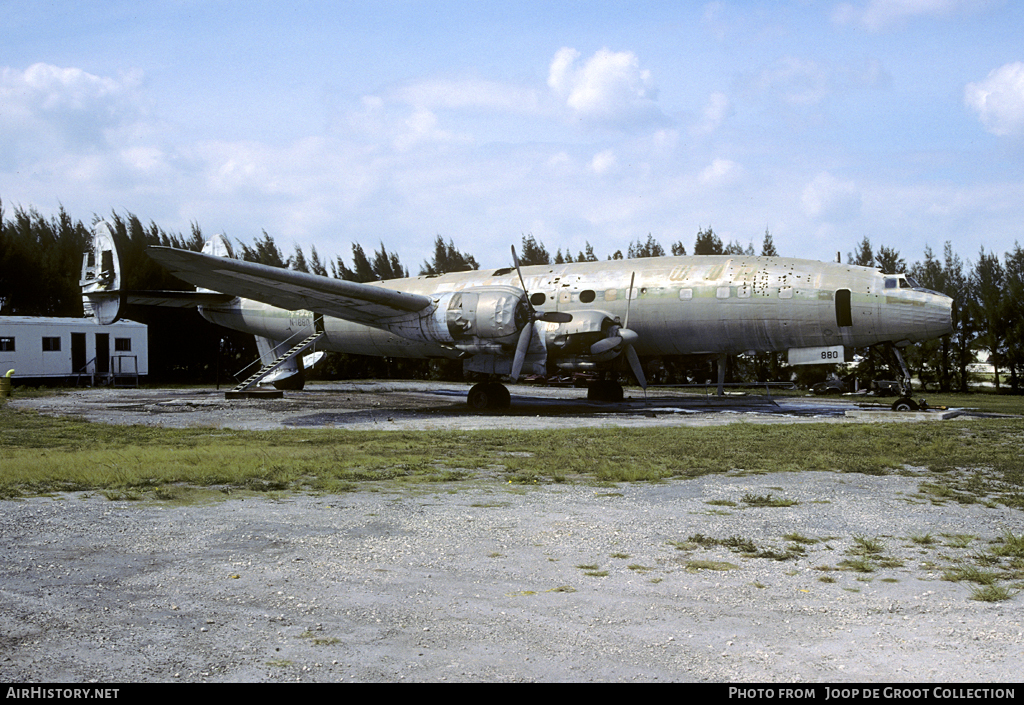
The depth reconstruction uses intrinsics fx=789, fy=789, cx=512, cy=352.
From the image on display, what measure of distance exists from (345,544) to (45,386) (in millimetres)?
32018

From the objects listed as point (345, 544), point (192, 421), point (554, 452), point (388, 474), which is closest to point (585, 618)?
point (345, 544)

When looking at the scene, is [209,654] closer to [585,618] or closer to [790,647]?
[585,618]

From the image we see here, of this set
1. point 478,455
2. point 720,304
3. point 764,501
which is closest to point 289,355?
point 720,304

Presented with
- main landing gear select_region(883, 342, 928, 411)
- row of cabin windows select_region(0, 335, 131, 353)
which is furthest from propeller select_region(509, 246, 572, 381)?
row of cabin windows select_region(0, 335, 131, 353)

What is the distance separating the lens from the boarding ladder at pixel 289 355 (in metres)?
24.0

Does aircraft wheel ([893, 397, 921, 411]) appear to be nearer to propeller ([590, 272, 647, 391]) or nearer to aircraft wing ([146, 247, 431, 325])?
propeller ([590, 272, 647, 391])

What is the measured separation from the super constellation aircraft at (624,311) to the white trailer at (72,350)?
16.7 metres

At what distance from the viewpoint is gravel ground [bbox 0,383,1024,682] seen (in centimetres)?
361

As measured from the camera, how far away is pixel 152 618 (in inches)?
164

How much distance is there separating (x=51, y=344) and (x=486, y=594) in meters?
33.4

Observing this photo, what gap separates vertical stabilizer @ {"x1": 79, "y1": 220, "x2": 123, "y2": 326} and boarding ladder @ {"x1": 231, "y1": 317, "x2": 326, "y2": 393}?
5.11 meters

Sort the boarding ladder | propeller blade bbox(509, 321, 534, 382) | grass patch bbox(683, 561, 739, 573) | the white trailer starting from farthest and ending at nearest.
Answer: the white trailer, the boarding ladder, propeller blade bbox(509, 321, 534, 382), grass patch bbox(683, 561, 739, 573)

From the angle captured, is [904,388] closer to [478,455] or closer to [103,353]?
[478,455]

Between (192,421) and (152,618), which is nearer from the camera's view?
(152,618)
